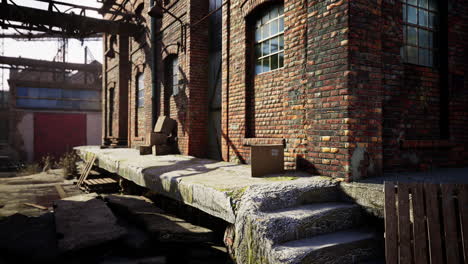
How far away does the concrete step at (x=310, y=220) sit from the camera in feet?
8.97

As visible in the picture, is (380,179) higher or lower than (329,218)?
higher

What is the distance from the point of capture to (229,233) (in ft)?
11.4

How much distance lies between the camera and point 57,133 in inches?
811

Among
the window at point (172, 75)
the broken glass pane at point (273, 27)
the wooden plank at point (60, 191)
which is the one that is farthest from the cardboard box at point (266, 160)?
the wooden plank at point (60, 191)

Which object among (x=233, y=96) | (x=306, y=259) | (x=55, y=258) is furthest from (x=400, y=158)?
(x=55, y=258)

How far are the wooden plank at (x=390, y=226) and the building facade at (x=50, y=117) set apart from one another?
73.3 ft

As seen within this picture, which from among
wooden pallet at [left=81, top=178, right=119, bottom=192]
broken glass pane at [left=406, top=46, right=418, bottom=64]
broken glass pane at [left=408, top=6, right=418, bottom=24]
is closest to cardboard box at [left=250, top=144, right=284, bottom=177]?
broken glass pane at [left=406, top=46, right=418, bottom=64]

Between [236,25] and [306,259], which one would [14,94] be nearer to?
[236,25]

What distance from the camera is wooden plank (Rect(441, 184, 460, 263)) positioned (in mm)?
2525

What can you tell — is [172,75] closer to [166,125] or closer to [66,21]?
[166,125]

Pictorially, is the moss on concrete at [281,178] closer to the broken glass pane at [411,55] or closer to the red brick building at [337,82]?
the red brick building at [337,82]

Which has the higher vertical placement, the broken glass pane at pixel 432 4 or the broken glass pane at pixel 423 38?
the broken glass pane at pixel 432 4

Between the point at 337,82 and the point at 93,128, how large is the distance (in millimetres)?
21779

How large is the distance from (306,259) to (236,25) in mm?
4846
